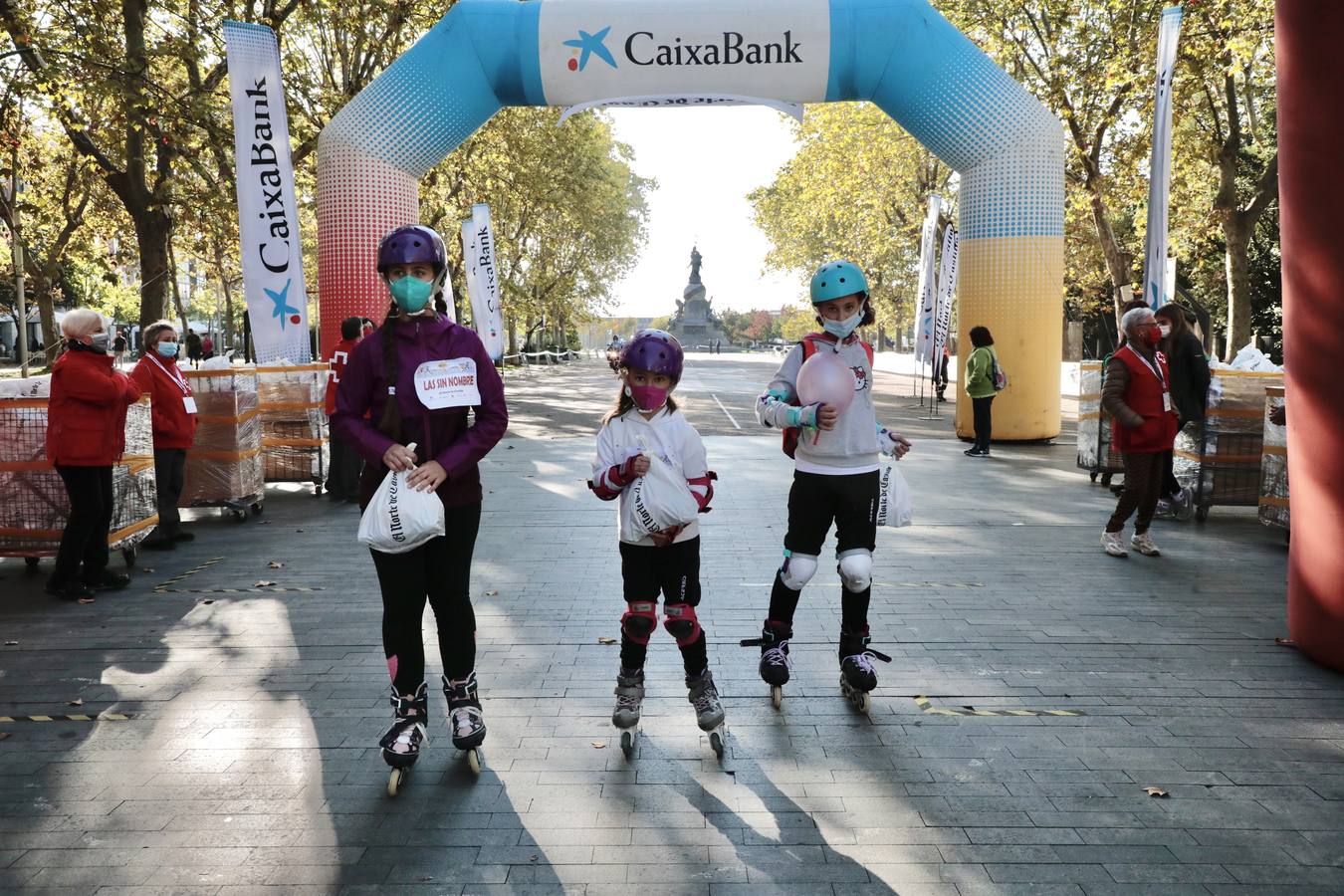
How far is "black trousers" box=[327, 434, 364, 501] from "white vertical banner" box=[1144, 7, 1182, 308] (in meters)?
8.71

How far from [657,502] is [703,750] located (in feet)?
3.42

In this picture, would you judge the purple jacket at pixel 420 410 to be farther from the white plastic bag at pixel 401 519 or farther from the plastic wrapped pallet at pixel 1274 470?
the plastic wrapped pallet at pixel 1274 470

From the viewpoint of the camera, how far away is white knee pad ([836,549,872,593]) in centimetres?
493

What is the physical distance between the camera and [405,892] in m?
3.34

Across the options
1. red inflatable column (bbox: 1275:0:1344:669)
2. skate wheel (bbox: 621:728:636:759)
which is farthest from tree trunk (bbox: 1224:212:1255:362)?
skate wheel (bbox: 621:728:636:759)

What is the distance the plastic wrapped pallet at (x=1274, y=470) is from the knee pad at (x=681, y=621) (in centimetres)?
635

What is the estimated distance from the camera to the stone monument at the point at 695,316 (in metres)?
98.4

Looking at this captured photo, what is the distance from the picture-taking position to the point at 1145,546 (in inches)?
336

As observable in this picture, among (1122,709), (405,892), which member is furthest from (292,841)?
(1122,709)

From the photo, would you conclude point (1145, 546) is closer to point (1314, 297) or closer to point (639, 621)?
point (1314, 297)

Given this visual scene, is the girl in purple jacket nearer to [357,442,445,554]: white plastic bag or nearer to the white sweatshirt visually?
[357,442,445,554]: white plastic bag

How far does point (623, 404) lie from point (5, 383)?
242 inches

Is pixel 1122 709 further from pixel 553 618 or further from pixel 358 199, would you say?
pixel 358 199

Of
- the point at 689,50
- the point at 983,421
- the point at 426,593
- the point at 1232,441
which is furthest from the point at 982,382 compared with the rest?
the point at 426,593
